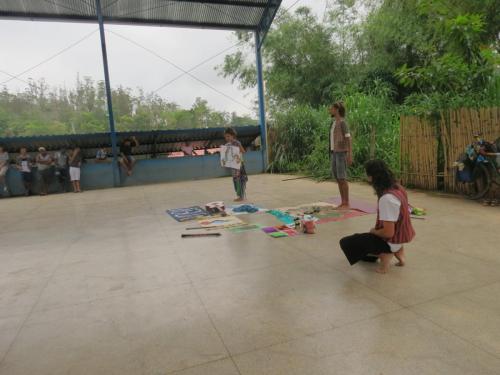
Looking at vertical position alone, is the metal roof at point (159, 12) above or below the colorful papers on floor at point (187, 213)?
above

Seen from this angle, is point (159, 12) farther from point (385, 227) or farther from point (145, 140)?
point (385, 227)

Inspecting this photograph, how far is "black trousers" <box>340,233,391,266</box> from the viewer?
9.55ft

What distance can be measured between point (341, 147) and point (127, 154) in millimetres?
7246

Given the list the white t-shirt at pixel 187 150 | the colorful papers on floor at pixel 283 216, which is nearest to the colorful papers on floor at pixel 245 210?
the colorful papers on floor at pixel 283 216

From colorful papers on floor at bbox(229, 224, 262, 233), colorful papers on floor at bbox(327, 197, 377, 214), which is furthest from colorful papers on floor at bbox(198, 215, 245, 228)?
colorful papers on floor at bbox(327, 197, 377, 214)

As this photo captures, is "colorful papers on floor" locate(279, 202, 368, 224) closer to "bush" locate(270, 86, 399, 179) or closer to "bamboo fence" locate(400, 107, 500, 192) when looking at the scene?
"bamboo fence" locate(400, 107, 500, 192)

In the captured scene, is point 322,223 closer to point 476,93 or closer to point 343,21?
point 476,93

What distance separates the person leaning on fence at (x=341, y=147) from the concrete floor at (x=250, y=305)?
1192mm

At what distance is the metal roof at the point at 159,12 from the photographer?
9.29 m

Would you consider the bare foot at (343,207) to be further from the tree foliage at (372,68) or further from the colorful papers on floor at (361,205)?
the tree foliage at (372,68)

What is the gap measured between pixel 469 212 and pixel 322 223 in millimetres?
1963

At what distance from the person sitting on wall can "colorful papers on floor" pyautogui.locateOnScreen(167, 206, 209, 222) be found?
5.22 metres

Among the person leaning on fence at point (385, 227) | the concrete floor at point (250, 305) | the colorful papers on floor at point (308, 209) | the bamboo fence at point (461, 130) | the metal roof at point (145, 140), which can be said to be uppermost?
the metal roof at point (145, 140)

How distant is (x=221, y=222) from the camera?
4.93m
